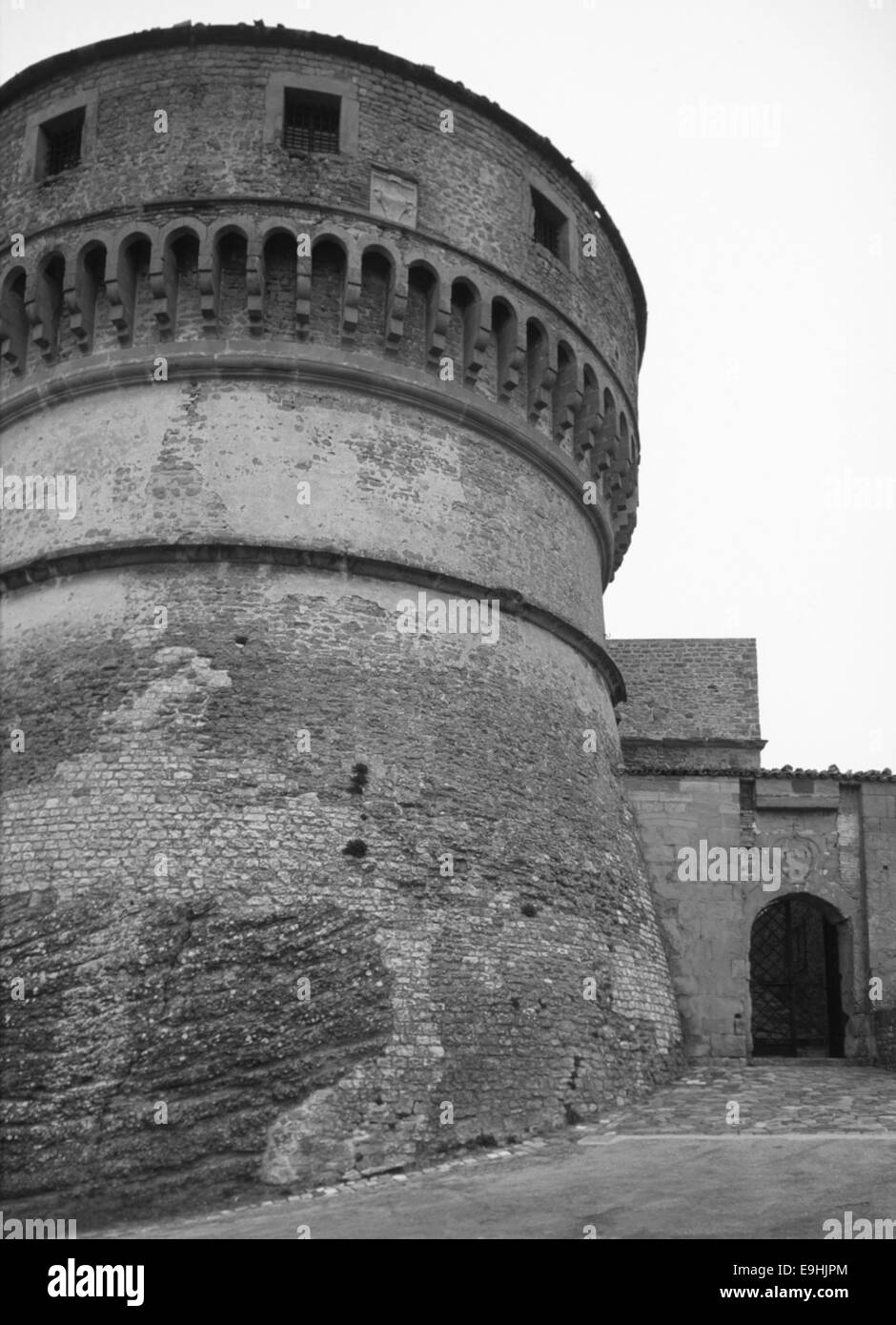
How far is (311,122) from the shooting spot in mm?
14719

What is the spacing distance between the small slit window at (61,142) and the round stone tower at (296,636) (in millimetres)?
76

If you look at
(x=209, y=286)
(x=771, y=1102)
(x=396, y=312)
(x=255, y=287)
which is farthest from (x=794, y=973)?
(x=209, y=286)

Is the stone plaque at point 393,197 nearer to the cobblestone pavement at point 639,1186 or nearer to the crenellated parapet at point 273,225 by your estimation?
the crenellated parapet at point 273,225

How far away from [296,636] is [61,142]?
22.9ft

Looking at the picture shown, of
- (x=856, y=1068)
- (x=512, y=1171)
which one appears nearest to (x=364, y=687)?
(x=512, y=1171)

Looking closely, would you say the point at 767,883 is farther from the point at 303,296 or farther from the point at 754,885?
the point at 303,296

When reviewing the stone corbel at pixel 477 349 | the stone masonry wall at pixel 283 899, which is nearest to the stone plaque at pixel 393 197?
the stone corbel at pixel 477 349

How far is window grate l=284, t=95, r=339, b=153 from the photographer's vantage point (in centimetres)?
1451

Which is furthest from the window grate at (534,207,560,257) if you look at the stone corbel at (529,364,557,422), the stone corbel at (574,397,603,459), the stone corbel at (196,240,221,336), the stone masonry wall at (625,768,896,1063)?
the stone masonry wall at (625,768,896,1063)

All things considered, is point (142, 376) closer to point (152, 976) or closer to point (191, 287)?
point (191, 287)

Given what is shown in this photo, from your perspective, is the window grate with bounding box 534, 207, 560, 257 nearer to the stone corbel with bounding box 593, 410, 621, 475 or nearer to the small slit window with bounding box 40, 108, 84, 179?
the stone corbel with bounding box 593, 410, 621, 475

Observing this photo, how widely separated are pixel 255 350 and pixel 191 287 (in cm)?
106

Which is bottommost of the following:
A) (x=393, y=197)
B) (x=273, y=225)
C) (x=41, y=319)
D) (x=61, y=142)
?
(x=41, y=319)

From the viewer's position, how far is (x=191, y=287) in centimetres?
1392
